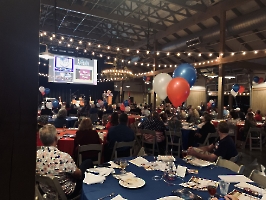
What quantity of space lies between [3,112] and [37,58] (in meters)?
0.20

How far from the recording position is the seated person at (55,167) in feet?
6.82

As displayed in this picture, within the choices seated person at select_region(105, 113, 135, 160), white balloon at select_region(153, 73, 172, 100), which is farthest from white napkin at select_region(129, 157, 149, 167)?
white balloon at select_region(153, 73, 172, 100)

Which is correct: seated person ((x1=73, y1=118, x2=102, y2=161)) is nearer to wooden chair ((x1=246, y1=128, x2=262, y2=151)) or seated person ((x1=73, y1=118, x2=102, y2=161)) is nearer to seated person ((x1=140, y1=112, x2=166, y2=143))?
seated person ((x1=140, y1=112, x2=166, y2=143))

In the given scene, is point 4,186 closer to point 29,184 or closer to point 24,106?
point 29,184

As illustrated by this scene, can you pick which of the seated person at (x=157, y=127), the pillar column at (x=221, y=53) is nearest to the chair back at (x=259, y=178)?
the seated person at (x=157, y=127)

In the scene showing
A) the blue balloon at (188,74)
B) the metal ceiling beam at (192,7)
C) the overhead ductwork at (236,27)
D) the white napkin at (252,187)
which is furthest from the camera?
the metal ceiling beam at (192,7)

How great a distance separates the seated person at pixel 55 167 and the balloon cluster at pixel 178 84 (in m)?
2.33

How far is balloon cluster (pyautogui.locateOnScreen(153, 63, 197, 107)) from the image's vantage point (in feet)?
12.5

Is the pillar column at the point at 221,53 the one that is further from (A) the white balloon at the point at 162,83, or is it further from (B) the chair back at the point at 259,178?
(B) the chair back at the point at 259,178

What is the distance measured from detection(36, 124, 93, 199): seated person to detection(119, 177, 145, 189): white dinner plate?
0.64 metres

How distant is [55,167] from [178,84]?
8.46ft

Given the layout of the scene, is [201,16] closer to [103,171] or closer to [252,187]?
[252,187]

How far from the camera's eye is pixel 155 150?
511 cm

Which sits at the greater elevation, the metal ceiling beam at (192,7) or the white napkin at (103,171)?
the metal ceiling beam at (192,7)
